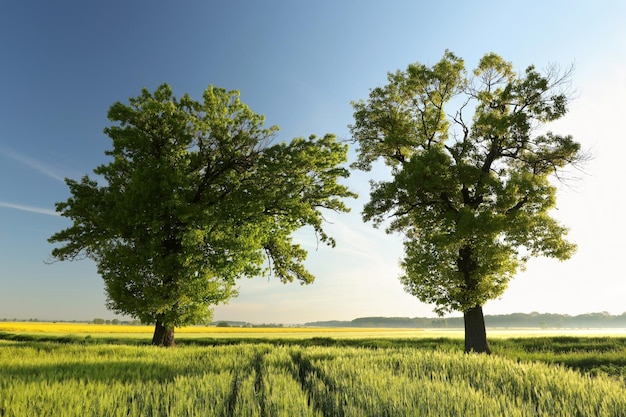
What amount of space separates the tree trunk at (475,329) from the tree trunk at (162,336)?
16.7 m

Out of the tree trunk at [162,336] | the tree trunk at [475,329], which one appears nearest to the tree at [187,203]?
the tree trunk at [162,336]

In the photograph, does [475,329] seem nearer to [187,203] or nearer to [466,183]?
[466,183]

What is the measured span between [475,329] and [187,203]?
17363mm

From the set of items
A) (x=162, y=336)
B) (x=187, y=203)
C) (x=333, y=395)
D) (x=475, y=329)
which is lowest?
(x=162, y=336)

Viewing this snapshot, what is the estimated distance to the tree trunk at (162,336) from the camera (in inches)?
797

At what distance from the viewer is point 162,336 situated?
2039 cm

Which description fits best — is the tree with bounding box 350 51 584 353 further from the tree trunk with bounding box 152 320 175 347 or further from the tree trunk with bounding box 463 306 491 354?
the tree trunk with bounding box 152 320 175 347

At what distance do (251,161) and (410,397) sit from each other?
1851 centimetres

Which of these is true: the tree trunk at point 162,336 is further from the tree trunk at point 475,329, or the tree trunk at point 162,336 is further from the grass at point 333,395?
the tree trunk at point 475,329

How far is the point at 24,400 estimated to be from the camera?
516 cm

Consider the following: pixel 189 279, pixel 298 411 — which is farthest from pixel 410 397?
pixel 189 279

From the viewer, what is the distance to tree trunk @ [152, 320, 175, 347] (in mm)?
20250

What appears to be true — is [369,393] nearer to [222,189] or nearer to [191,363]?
[191,363]

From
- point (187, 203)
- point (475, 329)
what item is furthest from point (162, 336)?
point (475, 329)
